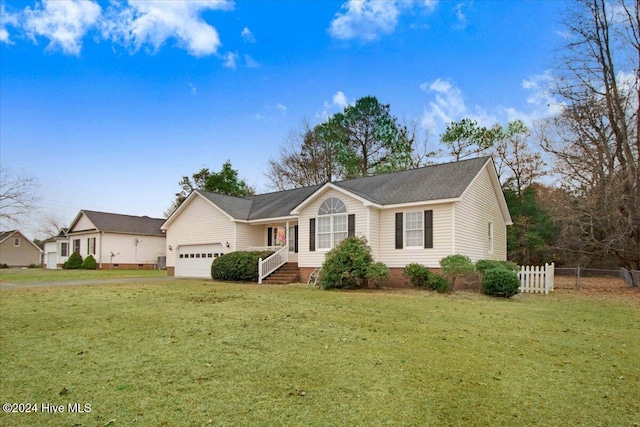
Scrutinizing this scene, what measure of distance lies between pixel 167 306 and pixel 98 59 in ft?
42.5

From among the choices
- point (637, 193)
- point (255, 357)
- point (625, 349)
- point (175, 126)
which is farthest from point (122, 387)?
point (637, 193)

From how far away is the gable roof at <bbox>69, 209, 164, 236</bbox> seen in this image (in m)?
37.3

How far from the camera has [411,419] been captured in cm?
414

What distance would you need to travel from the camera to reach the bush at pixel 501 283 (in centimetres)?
1385

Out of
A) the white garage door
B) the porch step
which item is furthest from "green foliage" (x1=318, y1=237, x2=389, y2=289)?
the white garage door

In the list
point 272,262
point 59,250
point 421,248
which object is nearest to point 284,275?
point 272,262

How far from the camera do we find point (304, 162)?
3962 centimetres

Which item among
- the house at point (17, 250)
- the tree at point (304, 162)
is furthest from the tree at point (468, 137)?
the house at point (17, 250)

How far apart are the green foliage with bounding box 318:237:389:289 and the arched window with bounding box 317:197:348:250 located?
213cm

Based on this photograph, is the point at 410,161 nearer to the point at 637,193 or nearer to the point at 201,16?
the point at 637,193

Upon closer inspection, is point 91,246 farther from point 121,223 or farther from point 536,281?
point 536,281

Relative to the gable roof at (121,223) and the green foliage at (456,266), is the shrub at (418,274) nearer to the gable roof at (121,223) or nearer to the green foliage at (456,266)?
the green foliage at (456,266)

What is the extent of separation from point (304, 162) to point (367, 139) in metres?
6.50

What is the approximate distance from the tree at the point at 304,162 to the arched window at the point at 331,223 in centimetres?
1858
